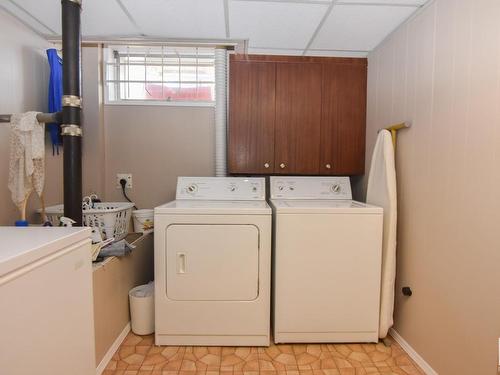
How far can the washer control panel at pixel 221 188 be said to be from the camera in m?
2.19

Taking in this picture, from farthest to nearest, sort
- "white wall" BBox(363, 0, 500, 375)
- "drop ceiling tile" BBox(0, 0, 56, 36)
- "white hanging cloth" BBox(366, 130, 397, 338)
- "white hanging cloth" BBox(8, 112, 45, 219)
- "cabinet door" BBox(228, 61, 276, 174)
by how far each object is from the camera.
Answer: "cabinet door" BBox(228, 61, 276, 174) < "white hanging cloth" BBox(366, 130, 397, 338) < "drop ceiling tile" BBox(0, 0, 56, 36) < "white hanging cloth" BBox(8, 112, 45, 219) < "white wall" BBox(363, 0, 500, 375)

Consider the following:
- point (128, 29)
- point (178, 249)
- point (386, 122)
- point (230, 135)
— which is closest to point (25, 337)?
point (178, 249)

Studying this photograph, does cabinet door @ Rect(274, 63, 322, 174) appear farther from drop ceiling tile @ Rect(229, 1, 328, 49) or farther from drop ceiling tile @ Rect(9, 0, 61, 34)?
drop ceiling tile @ Rect(9, 0, 61, 34)

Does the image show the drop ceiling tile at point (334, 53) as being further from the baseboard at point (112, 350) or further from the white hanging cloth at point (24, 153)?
the baseboard at point (112, 350)

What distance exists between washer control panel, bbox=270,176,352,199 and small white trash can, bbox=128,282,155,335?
3.85 ft

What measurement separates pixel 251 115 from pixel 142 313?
1.65m

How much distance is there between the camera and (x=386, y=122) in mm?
1955

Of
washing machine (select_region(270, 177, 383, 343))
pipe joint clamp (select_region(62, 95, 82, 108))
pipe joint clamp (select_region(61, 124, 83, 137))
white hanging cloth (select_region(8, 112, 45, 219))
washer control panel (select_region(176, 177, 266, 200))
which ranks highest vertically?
pipe joint clamp (select_region(62, 95, 82, 108))

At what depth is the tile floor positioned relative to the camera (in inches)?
60.7

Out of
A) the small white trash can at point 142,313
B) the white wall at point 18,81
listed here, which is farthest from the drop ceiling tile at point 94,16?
the small white trash can at point 142,313

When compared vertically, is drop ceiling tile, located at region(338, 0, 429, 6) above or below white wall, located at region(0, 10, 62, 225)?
above

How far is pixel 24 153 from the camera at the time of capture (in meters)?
1.36

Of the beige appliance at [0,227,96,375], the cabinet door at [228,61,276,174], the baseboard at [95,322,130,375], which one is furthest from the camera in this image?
the cabinet door at [228,61,276,174]

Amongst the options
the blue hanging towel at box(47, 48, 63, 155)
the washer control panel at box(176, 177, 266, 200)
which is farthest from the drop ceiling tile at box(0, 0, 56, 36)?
the washer control panel at box(176, 177, 266, 200)
